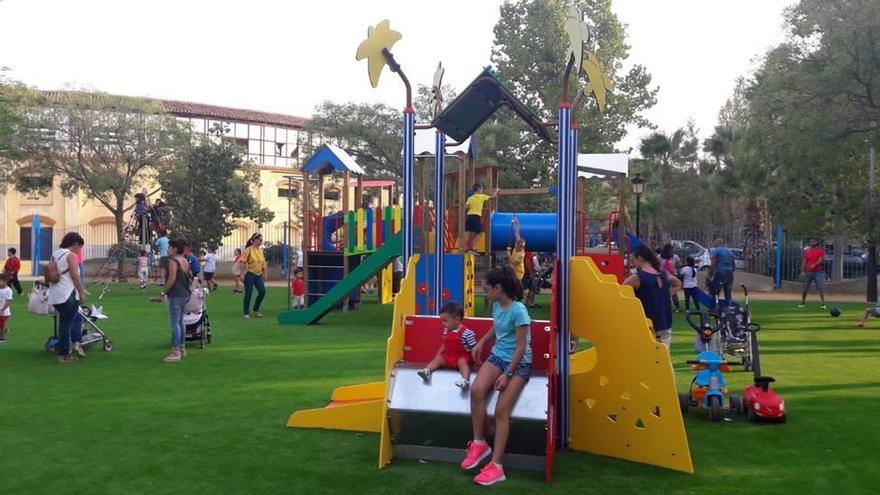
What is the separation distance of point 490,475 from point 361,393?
2444mm

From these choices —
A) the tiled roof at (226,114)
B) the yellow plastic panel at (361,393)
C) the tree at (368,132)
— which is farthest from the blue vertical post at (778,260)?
the tiled roof at (226,114)

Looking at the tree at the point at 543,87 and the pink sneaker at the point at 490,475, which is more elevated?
the tree at the point at 543,87

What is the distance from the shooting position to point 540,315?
18.6 m

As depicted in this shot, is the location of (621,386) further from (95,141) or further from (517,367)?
(95,141)

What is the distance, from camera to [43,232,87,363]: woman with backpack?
34.1ft

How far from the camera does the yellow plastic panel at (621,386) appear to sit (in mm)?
5988

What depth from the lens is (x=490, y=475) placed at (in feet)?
18.3

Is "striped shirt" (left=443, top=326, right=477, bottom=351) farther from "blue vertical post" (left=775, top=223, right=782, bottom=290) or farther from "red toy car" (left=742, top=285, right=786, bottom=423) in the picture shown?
"blue vertical post" (left=775, top=223, right=782, bottom=290)

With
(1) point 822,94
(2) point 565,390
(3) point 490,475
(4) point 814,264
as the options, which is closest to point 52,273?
(2) point 565,390

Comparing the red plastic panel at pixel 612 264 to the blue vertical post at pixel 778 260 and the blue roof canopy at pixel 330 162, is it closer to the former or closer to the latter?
the blue roof canopy at pixel 330 162

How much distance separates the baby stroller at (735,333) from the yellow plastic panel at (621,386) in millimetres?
4054

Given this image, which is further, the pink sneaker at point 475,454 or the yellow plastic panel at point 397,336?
the yellow plastic panel at point 397,336

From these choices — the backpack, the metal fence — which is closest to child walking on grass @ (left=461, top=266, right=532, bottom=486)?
the backpack

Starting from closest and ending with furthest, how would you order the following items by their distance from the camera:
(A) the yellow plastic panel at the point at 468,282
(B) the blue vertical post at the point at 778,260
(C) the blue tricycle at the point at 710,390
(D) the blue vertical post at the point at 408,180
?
(C) the blue tricycle at the point at 710,390
(D) the blue vertical post at the point at 408,180
(A) the yellow plastic panel at the point at 468,282
(B) the blue vertical post at the point at 778,260
